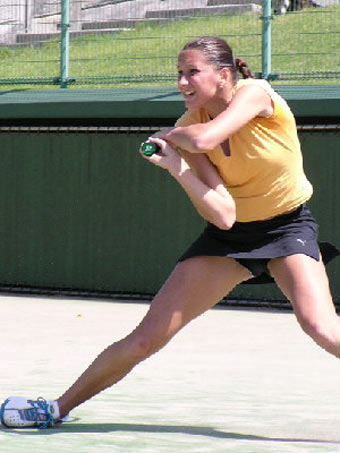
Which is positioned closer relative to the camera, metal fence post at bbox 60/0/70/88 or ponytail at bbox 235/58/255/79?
ponytail at bbox 235/58/255/79

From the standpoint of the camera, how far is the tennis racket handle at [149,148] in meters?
5.34

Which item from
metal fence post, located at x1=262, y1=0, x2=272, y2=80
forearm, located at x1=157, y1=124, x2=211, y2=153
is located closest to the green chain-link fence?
metal fence post, located at x1=262, y1=0, x2=272, y2=80

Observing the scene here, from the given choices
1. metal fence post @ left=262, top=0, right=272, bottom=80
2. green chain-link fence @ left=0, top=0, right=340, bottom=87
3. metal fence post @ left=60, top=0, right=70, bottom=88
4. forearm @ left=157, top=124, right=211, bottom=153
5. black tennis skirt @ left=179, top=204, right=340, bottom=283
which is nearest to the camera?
forearm @ left=157, top=124, right=211, bottom=153

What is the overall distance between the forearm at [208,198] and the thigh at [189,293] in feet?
0.99

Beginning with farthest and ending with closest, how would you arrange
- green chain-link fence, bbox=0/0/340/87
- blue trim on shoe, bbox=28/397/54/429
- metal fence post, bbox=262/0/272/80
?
1. green chain-link fence, bbox=0/0/340/87
2. metal fence post, bbox=262/0/272/80
3. blue trim on shoe, bbox=28/397/54/429

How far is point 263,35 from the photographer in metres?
13.6

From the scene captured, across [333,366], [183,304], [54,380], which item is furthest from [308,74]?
[183,304]

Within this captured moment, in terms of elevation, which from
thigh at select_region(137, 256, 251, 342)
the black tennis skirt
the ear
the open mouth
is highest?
the ear

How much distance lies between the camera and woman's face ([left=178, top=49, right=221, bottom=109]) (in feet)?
17.6

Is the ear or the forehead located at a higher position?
the forehead

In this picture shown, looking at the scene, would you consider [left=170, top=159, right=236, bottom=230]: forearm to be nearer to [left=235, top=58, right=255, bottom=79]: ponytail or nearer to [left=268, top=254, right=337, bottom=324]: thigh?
[left=268, top=254, right=337, bottom=324]: thigh

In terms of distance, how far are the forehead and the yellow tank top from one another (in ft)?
0.76

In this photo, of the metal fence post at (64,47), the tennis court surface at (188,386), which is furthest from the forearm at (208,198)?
the metal fence post at (64,47)

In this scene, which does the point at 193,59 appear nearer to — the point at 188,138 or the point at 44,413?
the point at 188,138
